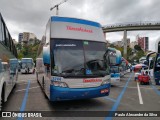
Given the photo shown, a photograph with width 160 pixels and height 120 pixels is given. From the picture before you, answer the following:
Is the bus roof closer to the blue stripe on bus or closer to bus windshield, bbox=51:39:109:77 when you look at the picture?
the blue stripe on bus

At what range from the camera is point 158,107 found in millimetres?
8508

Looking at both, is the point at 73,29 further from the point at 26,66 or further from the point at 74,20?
the point at 26,66

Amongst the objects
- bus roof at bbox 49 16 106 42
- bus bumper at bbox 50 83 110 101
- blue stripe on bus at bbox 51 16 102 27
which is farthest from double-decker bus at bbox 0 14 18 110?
blue stripe on bus at bbox 51 16 102 27

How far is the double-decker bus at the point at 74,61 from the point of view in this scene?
7449mm

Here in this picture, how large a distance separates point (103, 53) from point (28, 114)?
3591 mm

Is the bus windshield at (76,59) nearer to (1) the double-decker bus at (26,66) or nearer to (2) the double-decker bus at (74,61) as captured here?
(2) the double-decker bus at (74,61)

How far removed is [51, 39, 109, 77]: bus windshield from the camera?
753 cm

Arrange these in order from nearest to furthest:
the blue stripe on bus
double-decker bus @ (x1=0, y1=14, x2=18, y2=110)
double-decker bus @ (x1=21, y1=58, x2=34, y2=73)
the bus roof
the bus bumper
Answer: double-decker bus @ (x1=0, y1=14, x2=18, y2=110) → the bus bumper → the bus roof → the blue stripe on bus → double-decker bus @ (x1=21, y1=58, x2=34, y2=73)

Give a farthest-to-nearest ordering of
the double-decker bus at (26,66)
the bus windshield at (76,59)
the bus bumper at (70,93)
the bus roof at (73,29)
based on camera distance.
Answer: the double-decker bus at (26,66)
the bus roof at (73,29)
the bus windshield at (76,59)
the bus bumper at (70,93)

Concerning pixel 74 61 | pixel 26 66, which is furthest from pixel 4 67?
pixel 26 66

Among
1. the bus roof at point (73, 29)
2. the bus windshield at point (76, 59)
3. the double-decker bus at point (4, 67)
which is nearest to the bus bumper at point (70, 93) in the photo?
the bus windshield at point (76, 59)

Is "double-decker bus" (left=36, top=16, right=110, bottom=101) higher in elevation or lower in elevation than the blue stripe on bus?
lower

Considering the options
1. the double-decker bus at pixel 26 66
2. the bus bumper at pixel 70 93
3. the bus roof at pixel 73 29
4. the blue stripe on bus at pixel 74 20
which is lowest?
the bus bumper at pixel 70 93

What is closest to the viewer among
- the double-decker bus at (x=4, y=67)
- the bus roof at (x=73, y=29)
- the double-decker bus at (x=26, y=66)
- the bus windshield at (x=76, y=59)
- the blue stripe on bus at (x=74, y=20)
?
the double-decker bus at (x=4, y=67)
